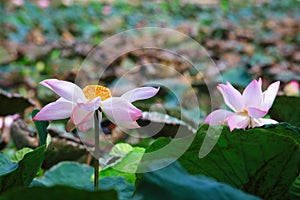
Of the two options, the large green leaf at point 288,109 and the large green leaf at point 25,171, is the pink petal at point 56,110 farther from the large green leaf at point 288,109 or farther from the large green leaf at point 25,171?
the large green leaf at point 288,109

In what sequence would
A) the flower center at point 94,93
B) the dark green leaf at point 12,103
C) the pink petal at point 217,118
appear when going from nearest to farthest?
the flower center at point 94,93, the pink petal at point 217,118, the dark green leaf at point 12,103

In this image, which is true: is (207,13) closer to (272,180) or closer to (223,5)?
(223,5)

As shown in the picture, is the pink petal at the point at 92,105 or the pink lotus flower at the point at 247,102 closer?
the pink petal at the point at 92,105

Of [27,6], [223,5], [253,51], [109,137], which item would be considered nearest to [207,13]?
[223,5]

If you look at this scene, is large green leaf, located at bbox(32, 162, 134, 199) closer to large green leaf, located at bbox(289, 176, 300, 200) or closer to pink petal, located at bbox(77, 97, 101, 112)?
pink petal, located at bbox(77, 97, 101, 112)

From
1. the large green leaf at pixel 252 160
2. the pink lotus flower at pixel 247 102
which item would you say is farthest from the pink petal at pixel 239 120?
the large green leaf at pixel 252 160

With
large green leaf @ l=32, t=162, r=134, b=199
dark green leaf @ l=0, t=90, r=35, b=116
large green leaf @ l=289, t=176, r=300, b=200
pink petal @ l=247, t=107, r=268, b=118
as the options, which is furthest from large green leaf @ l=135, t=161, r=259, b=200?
dark green leaf @ l=0, t=90, r=35, b=116
